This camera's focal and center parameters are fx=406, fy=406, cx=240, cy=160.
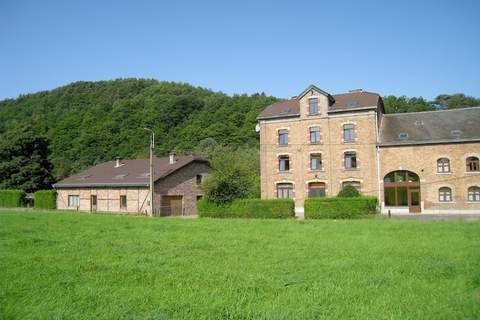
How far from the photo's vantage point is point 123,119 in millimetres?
66250

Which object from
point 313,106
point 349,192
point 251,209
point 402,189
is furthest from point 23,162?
point 402,189

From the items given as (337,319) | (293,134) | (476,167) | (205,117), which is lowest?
(337,319)

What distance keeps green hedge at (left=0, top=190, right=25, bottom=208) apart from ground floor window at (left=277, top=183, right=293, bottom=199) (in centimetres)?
2783

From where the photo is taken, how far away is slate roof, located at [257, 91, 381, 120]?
3325 centimetres

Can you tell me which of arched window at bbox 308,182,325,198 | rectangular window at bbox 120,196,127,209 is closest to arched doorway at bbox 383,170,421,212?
arched window at bbox 308,182,325,198

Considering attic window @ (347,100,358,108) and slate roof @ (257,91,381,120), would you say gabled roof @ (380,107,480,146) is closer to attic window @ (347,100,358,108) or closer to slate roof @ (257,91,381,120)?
slate roof @ (257,91,381,120)

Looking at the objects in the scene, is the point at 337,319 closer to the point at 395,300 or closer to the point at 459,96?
the point at 395,300

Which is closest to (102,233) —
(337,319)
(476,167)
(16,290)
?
(16,290)

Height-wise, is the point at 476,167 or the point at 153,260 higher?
the point at 476,167

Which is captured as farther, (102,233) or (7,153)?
(7,153)

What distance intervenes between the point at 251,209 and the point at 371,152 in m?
11.8

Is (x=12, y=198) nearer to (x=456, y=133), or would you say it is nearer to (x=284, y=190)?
(x=284, y=190)

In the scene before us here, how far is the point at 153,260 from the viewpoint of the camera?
9922mm

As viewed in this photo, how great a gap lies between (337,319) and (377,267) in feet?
11.9
